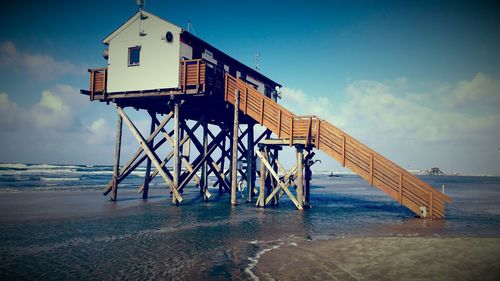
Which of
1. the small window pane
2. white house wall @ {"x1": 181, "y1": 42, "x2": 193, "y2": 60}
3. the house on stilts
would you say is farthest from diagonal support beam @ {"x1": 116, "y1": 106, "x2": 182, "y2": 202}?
white house wall @ {"x1": 181, "y1": 42, "x2": 193, "y2": 60}

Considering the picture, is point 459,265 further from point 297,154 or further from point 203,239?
point 297,154

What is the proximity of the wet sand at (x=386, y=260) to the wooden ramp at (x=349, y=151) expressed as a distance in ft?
15.9

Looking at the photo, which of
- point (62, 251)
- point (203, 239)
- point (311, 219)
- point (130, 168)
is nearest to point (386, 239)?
point (311, 219)

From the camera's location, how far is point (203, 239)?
35.9ft

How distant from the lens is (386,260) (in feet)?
27.2

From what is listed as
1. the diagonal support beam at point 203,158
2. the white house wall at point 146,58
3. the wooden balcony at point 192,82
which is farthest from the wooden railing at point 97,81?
the diagonal support beam at point 203,158

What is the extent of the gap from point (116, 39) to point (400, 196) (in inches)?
752

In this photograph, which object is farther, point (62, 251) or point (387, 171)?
point (387, 171)

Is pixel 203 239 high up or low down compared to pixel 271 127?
down

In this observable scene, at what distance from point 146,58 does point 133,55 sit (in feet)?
3.97

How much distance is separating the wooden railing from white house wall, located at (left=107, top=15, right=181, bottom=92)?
0.51m

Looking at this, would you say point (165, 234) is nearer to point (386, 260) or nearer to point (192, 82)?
point (386, 260)

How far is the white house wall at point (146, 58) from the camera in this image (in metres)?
18.6

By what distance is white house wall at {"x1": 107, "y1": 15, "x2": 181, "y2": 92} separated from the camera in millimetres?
18578
